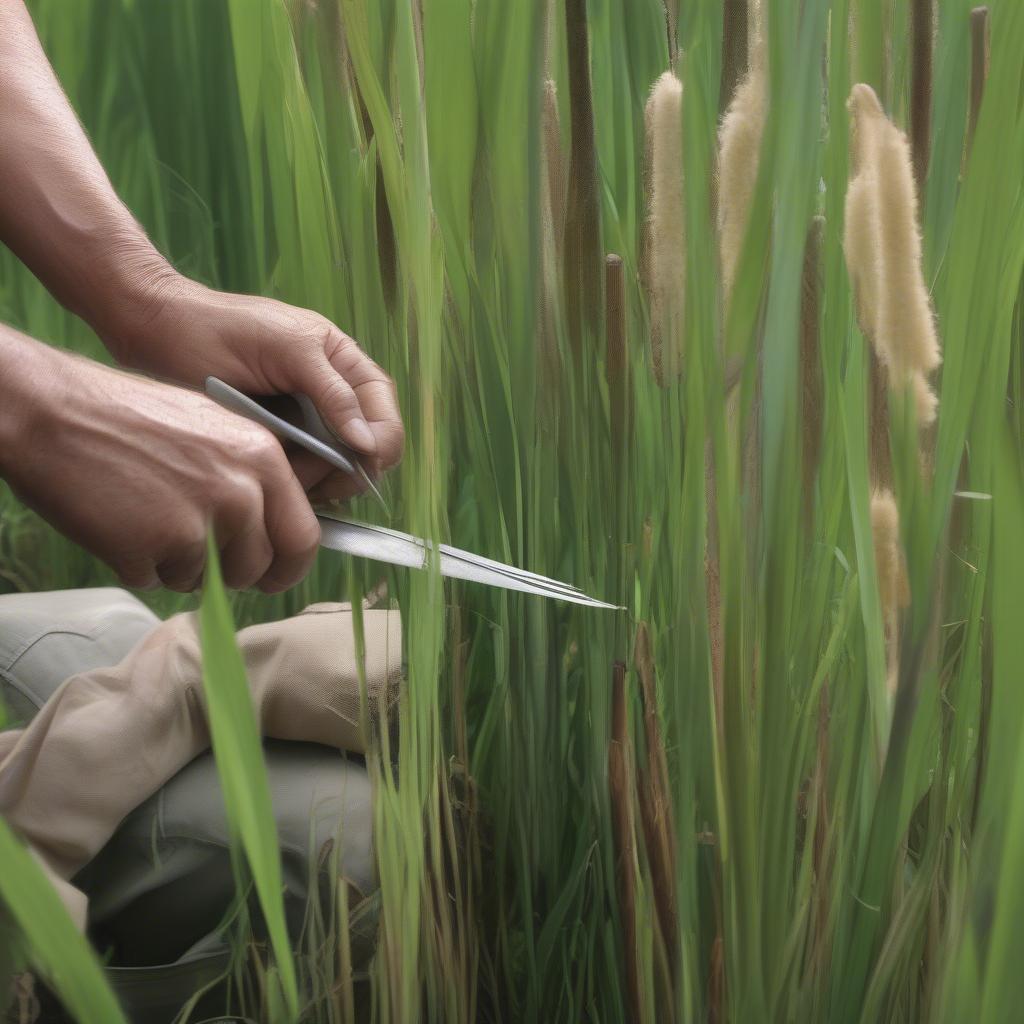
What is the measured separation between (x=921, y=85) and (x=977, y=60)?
35mm

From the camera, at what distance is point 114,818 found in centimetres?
70

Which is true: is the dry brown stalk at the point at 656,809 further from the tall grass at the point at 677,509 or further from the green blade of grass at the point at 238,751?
the green blade of grass at the point at 238,751

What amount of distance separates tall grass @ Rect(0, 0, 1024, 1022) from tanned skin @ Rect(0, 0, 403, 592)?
1.9 inches

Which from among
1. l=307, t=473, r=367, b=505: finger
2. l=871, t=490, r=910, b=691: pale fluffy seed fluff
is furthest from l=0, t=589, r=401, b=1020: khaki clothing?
l=871, t=490, r=910, b=691: pale fluffy seed fluff

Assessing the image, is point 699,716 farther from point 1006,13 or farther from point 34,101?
point 34,101

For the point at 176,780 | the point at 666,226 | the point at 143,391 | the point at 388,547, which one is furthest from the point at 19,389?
the point at 176,780

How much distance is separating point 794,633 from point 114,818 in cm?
45

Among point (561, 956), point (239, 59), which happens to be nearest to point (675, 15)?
point (239, 59)

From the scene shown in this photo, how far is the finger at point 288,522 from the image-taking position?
0.47m

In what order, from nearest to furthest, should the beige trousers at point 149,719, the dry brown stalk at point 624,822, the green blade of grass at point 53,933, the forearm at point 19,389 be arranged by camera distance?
1. the green blade of grass at point 53,933
2. the forearm at point 19,389
3. the dry brown stalk at point 624,822
4. the beige trousers at point 149,719

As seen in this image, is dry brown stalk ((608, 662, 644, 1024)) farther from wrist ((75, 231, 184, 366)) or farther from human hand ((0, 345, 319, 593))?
wrist ((75, 231, 184, 366))

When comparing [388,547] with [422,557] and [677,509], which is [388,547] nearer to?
[422,557]

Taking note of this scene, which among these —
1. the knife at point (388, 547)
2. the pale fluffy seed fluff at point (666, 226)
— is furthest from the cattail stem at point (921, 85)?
the knife at point (388, 547)

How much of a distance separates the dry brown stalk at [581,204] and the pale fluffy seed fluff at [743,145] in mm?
78
